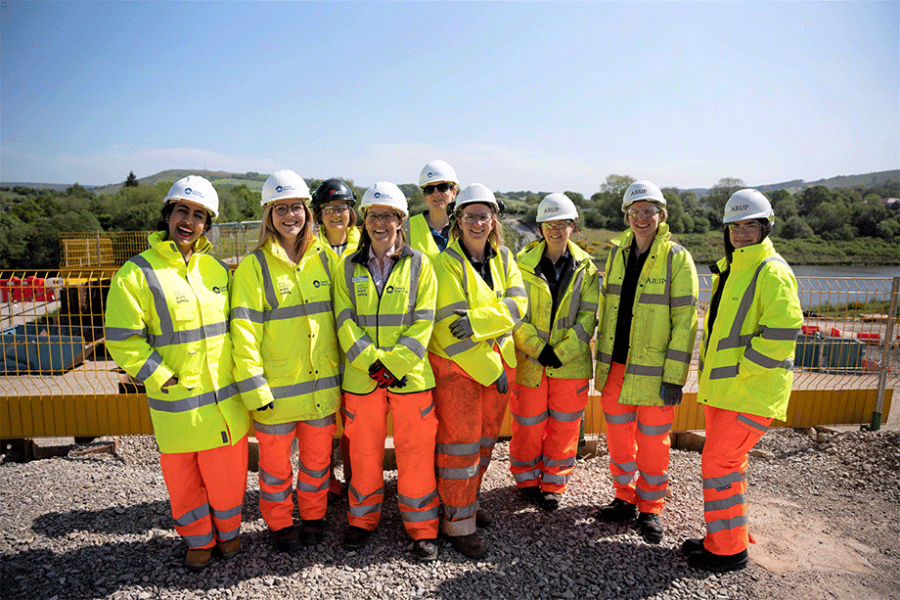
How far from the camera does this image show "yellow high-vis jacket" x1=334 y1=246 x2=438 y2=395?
140 inches

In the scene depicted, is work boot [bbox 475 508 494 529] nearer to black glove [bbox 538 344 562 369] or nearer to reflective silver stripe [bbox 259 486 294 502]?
black glove [bbox 538 344 562 369]

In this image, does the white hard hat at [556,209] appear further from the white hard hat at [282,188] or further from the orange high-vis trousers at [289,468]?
the orange high-vis trousers at [289,468]

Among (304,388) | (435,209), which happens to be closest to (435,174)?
(435,209)

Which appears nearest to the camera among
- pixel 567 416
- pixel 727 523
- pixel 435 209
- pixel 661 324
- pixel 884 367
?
pixel 727 523

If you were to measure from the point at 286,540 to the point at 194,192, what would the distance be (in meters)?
2.65

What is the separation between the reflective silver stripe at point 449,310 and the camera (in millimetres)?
3814

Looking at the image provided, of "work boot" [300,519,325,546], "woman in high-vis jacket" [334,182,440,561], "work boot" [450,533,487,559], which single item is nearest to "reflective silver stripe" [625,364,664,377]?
"woman in high-vis jacket" [334,182,440,561]

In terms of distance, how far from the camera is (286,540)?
3828 millimetres

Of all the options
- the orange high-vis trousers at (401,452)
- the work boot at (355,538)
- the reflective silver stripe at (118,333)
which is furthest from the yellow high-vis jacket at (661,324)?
the reflective silver stripe at (118,333)

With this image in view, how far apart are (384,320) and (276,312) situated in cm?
77

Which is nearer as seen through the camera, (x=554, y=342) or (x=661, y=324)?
(x=661, y=324)

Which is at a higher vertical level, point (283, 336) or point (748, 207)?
point (748, 207)

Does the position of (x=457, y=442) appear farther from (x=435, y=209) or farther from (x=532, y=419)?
(x=435, y=209)

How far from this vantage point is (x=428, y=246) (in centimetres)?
438
